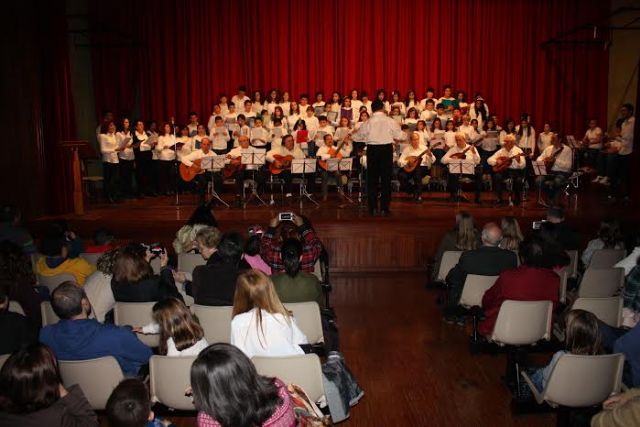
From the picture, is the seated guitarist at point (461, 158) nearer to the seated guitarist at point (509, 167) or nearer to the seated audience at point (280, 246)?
the seated guitarist at point (509, 167)

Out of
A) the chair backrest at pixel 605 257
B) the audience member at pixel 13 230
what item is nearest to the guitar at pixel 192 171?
the audience member at pixel 13 230

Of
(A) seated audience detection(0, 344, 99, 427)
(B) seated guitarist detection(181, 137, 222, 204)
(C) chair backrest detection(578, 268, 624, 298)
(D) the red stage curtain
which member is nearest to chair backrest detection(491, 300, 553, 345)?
(C) chair backrest detection(578, 268, 624, 298)

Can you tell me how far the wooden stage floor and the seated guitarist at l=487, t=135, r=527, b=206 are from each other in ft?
0.88

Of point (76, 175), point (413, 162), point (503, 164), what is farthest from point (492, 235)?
point (76, 175)

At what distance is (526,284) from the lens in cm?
436

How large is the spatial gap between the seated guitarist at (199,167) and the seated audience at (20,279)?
589 cm

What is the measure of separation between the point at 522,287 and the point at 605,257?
170 centimetres

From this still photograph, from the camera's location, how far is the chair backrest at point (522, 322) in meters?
4.07

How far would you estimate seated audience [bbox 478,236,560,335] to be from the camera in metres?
4.36

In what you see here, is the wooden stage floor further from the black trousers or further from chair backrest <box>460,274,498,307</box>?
chair backrest <box>460,274,498,307</box>

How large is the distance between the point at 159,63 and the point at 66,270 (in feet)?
32.3

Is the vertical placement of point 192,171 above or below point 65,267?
above

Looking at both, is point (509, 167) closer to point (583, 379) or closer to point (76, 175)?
point (76, 175)

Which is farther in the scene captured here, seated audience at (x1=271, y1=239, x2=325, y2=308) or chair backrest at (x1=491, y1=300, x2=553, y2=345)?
seated audience at (x1=271, y1=239, x2=325, y2=308)
